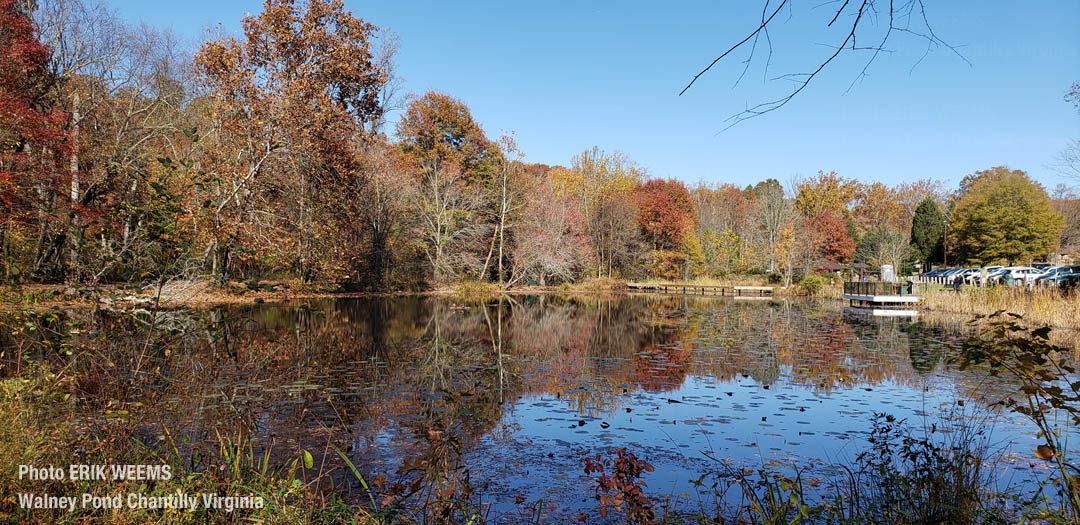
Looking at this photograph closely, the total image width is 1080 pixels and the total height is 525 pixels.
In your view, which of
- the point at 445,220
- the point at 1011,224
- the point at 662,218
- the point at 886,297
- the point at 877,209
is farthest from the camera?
the point at 877,209

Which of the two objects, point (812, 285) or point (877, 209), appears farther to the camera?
point (877, 209)

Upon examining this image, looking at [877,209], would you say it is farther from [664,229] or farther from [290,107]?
[290,107]

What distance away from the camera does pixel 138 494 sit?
3213mm

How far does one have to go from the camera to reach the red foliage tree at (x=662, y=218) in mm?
47062

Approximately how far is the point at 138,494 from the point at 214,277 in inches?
80.0

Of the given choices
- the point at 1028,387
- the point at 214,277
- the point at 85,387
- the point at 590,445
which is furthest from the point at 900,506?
the point at 85,387

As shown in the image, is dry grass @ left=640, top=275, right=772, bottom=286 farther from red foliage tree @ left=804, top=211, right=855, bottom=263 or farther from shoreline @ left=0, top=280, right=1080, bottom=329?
red foliage tree @ left=804, top=211, right=855, bottom=263

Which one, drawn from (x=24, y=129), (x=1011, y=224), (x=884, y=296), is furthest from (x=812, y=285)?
(x=24, y=129)

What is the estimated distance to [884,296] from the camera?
27.8 m

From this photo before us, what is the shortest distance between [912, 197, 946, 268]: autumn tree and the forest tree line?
0.54 feet

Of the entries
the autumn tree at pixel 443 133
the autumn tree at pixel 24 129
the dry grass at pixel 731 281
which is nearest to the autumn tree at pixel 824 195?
the dry grass at pixel 731 281

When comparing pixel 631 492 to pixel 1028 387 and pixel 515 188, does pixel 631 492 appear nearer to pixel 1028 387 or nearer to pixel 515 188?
pixel 1028 387

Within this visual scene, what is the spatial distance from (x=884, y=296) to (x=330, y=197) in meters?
25.2

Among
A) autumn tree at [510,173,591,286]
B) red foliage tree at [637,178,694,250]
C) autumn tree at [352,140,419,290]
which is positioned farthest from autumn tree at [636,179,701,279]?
autumn tree at [352,140,419,290]
